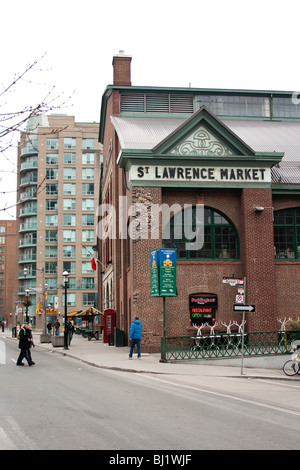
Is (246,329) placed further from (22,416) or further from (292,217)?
(22,416)

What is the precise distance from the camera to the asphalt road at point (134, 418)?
8.08m

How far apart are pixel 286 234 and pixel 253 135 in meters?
7.60

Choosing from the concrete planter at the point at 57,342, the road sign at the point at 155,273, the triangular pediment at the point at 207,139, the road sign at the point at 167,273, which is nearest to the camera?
the road sign at the point at 167,273

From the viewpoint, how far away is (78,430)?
896 cm

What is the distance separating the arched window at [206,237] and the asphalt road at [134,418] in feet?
42.3

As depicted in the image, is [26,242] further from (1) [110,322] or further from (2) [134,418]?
(2) [134,418]

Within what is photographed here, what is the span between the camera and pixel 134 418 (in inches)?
400

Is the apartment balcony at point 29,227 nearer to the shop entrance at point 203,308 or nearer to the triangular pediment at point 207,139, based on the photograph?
the triangular pediment at point 207,139

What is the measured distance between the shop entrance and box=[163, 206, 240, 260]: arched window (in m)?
2.02

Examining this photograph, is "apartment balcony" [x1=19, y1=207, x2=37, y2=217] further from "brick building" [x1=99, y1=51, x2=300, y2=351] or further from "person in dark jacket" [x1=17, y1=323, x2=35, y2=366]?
"person in dark jacket" [x1=17, y1=323, x2=35, y2=366]

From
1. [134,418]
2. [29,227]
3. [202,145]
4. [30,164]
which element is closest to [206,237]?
[202,145]

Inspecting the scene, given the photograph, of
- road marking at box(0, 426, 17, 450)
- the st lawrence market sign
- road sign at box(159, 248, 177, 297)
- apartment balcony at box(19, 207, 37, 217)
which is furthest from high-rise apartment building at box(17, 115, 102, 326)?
road marking at box(0, 426, 17, 450)

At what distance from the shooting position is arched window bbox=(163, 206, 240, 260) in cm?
2889

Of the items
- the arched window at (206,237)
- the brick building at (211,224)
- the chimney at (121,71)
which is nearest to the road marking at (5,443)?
the brick building at (211,224)
